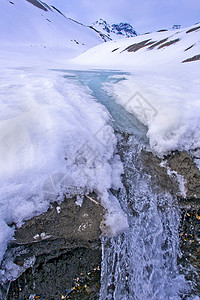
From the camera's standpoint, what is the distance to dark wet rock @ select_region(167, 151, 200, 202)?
2.45 meters

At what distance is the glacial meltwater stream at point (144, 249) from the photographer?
187cm

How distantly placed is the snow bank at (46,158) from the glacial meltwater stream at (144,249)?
265 mm

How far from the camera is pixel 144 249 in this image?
2059 millimetres

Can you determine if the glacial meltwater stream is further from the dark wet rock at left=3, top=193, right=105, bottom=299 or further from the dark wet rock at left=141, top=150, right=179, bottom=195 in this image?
the dark wet rock at left=3, top=193, right=105, bottom=299

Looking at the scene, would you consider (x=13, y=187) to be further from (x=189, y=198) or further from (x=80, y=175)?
(x=189, y=198)

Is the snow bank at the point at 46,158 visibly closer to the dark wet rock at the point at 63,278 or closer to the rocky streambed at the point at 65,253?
the rocky streambed at the point at 65,253

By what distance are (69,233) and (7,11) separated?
56724 mm

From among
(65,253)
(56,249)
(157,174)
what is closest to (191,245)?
(157,174)

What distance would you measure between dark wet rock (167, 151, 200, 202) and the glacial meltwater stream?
1.10 feet

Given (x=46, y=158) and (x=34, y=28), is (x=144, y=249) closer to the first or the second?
(x=46, y=158)

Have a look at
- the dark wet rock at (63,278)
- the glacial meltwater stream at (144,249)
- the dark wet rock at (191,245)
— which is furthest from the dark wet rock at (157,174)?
the dark wet rock at (63,278)

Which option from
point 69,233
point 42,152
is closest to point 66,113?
point 42,152

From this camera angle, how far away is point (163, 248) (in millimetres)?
2111

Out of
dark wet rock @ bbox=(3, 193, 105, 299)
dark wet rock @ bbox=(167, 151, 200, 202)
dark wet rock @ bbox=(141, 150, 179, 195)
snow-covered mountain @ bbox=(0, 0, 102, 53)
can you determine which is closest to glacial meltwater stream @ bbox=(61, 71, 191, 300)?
dark wet rock @ bbox=(141, 150, 179, 195)
